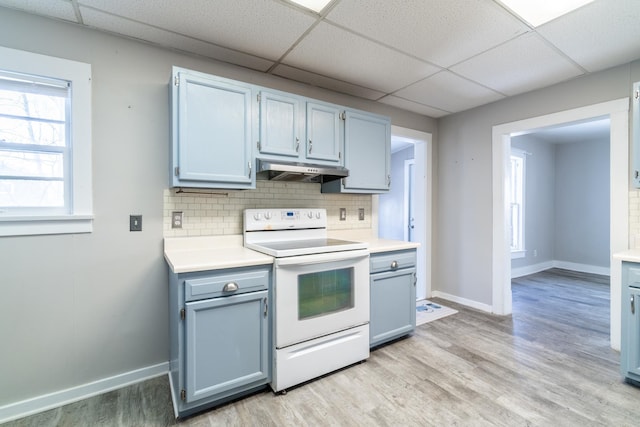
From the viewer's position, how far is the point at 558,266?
5914 millimetres

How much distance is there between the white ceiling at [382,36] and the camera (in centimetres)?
176

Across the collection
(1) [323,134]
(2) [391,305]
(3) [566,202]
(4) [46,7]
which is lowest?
(2) [391,305]

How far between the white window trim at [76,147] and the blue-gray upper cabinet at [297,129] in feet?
3.61

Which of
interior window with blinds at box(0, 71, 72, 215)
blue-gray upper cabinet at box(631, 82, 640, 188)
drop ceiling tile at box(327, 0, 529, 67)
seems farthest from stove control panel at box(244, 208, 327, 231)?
blue-gray upper cabinet at box(631, 82, 640, 188)

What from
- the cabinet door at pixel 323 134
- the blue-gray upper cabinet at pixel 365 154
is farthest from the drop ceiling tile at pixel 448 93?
the cabinet door at pixel 323 134

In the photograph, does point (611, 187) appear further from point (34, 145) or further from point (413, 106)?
point (34, 145)

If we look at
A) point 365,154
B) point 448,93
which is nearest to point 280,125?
point 365,154

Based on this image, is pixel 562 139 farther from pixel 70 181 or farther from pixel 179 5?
pixel 70 181

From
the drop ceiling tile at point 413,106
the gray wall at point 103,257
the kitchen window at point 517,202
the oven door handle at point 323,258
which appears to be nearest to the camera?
the gray wall at point 103,257

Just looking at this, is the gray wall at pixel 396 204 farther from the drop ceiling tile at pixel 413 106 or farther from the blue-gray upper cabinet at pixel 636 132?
the blue-gray upper cabinet at pixel 636 132

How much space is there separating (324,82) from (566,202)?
572 centimetres

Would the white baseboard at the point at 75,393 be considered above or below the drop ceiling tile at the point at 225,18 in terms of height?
below

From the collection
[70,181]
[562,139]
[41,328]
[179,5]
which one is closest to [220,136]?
[179,5]

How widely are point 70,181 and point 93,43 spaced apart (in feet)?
3.01
